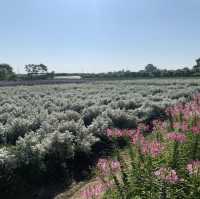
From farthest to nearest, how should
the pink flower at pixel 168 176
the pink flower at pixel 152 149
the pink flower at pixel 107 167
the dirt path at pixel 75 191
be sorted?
1. the dirt path at pixel 75 191
2. the pink flower at pixel 152 149
3. the pink flower at pixel 107 167
4. the pink flower at pixel 168 176

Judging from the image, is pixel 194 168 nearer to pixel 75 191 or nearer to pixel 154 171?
pixel 154 171

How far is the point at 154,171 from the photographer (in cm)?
623

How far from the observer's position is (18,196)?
9148 millimetres

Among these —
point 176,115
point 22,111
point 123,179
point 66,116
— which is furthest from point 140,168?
point 22,111

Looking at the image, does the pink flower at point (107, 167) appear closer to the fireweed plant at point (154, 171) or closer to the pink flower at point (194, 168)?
the fireweed plant at point (154, 171)

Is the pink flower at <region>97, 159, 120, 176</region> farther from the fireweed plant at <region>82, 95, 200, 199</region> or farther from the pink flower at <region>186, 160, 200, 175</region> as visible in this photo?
the pink flower at <region>186, 160, 200, 175</region>

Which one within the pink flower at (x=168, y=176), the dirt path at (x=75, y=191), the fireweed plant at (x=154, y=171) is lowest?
the dirt path at (x=75, y=191)

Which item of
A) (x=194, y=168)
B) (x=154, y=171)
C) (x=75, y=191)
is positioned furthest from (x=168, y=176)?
(x=75, y=191)

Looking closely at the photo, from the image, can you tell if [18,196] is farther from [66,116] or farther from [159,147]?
[66,116]

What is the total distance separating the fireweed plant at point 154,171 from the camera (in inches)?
216

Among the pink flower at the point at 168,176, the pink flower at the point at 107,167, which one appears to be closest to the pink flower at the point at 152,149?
the pink flower at the point at 107,167

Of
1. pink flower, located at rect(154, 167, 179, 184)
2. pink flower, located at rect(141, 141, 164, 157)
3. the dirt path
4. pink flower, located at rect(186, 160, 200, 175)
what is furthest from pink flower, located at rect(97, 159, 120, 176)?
the dirt path

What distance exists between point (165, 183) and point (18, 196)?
4718 millimetres

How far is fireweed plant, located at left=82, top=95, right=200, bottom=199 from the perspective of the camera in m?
5.49
